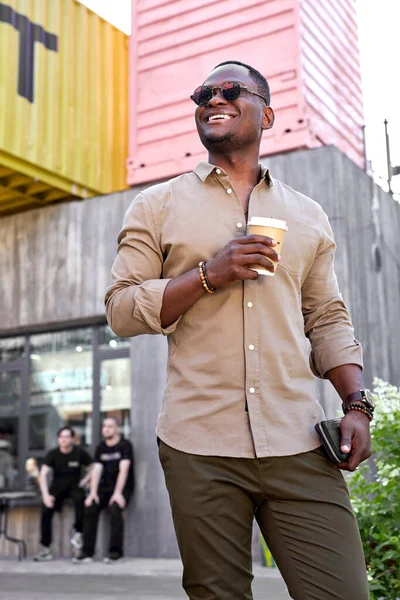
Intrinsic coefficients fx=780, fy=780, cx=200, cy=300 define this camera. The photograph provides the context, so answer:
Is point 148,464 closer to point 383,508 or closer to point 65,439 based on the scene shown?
point 65,439

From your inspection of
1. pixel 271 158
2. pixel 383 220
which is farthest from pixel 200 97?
pixel 383 220

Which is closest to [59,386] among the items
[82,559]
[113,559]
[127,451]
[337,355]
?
[127,451]

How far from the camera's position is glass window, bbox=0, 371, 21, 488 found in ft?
32.4

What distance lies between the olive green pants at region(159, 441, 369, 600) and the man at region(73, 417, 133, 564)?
6.69 m

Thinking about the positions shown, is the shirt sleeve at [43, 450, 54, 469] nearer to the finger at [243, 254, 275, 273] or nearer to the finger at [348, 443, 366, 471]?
the finger at [348, 443, 366, 471]

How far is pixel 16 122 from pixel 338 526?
25.9ft

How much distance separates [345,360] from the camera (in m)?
2.06

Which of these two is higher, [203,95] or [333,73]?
[333,73]

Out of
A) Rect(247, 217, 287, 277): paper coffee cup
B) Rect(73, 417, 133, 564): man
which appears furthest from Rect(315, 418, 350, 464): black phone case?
Rect(73, 417, 133, 564): man

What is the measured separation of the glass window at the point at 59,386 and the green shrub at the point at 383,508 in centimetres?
580

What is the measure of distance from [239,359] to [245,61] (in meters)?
7.54

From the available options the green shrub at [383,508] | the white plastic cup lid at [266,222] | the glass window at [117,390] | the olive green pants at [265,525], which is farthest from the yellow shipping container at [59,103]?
the olive green pants at [265,525]

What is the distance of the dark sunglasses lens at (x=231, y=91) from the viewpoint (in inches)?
82.4

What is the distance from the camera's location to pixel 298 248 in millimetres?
2084
